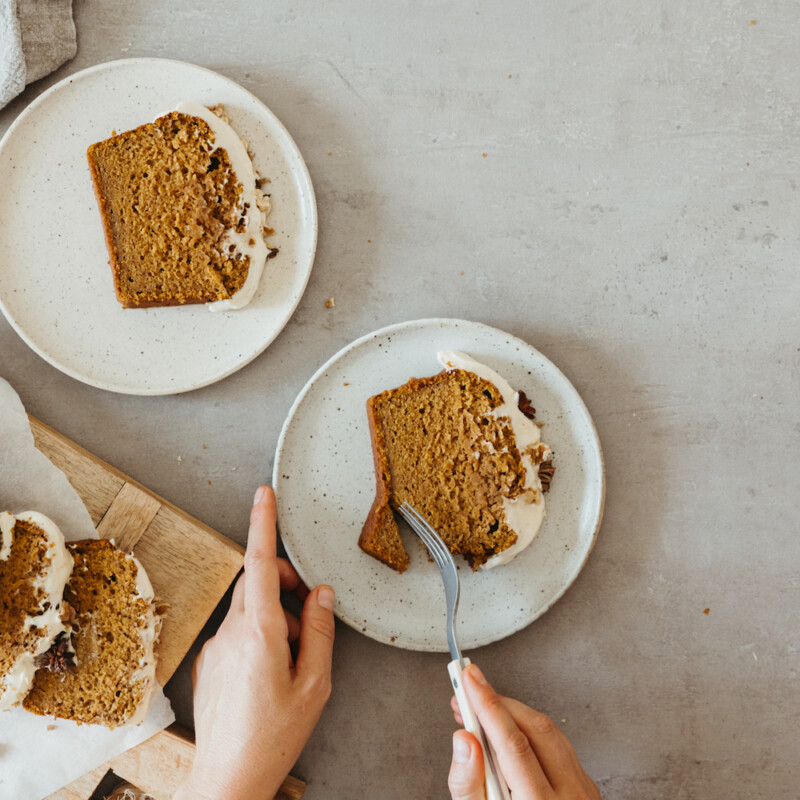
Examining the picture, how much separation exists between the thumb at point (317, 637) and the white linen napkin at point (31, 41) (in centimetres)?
172

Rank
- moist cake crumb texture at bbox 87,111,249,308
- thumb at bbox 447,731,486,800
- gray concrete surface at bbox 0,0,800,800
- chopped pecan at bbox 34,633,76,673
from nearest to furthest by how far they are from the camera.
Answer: thumb at bbox 447,731,486,800
chopped pecan at bbox 34,633,76,673
moist cake crumb texture at bbox 87,111,249,308
gray concrete surface at bbox 0,0,800,800

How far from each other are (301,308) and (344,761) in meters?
1.36

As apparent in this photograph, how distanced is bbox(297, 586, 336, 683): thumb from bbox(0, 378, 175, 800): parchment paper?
453 millimetres

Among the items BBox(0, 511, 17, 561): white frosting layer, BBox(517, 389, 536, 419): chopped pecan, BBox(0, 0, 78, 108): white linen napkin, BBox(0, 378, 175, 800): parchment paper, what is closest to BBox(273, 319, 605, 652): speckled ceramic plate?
BBox(517, 389, 536, 419): chopped pecan

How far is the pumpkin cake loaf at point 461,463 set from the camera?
1.77 m

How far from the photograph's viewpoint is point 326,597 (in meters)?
1.79

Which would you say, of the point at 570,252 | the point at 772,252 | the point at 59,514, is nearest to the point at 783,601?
the point at 772,252

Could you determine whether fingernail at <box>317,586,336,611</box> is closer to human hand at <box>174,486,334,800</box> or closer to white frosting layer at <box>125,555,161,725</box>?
human hand at <box>174,486,334,800</box>

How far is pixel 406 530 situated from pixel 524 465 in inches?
15.4

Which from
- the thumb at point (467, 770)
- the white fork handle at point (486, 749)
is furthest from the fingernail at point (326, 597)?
the thumb at point (467, 770)

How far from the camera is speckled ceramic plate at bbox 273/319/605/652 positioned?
1.86 metres

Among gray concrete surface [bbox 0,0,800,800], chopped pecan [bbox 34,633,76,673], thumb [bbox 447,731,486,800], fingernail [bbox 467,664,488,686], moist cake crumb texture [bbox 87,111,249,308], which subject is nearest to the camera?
thumb [bbox 447,731,486,800]

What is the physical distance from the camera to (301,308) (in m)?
1.97

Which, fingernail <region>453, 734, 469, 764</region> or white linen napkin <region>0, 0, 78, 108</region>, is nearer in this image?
fingernail <region>453, 734, 469, 764</region>
